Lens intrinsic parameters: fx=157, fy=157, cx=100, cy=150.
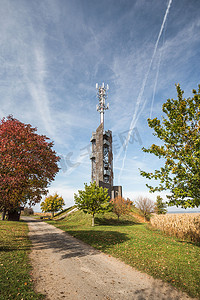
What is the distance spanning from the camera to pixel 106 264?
7625mm

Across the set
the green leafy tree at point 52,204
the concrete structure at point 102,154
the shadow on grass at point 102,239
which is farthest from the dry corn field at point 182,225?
the green leafy tree at point 52,204

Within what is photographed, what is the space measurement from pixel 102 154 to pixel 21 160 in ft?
131

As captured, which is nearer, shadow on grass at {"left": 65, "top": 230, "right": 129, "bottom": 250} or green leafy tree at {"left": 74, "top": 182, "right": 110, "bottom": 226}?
shadow on grass at {"left": 65, "top": 230, "right": 129, "bottom": 250}

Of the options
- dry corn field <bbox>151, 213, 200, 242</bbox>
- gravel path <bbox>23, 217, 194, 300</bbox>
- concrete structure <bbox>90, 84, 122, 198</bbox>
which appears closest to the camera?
gravel path <bbox>23, 217, 194, 300</bbox>

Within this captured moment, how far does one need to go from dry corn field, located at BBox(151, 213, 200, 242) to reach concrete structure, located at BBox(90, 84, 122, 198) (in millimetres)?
27748

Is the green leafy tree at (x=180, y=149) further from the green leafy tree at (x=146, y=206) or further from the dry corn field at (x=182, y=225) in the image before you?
the green leafy tree at (x=146, y=206)

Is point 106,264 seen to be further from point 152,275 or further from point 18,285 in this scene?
point 18,285

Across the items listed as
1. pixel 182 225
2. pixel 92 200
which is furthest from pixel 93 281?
pixel 92 200

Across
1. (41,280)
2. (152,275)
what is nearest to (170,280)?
(152,275)

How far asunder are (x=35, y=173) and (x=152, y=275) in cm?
936

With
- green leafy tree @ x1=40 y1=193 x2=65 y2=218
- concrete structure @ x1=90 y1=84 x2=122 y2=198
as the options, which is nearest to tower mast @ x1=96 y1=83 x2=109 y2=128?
concrete structure @ x1=90 y1=84 x2=122 y2=198

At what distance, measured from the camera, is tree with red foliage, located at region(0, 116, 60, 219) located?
979cm

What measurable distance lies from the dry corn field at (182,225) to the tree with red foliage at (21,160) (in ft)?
41.3

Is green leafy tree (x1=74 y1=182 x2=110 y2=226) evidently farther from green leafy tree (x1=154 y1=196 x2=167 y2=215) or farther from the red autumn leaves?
green leafy tree (x1=154 y1=196 x2=167 y2=215)
